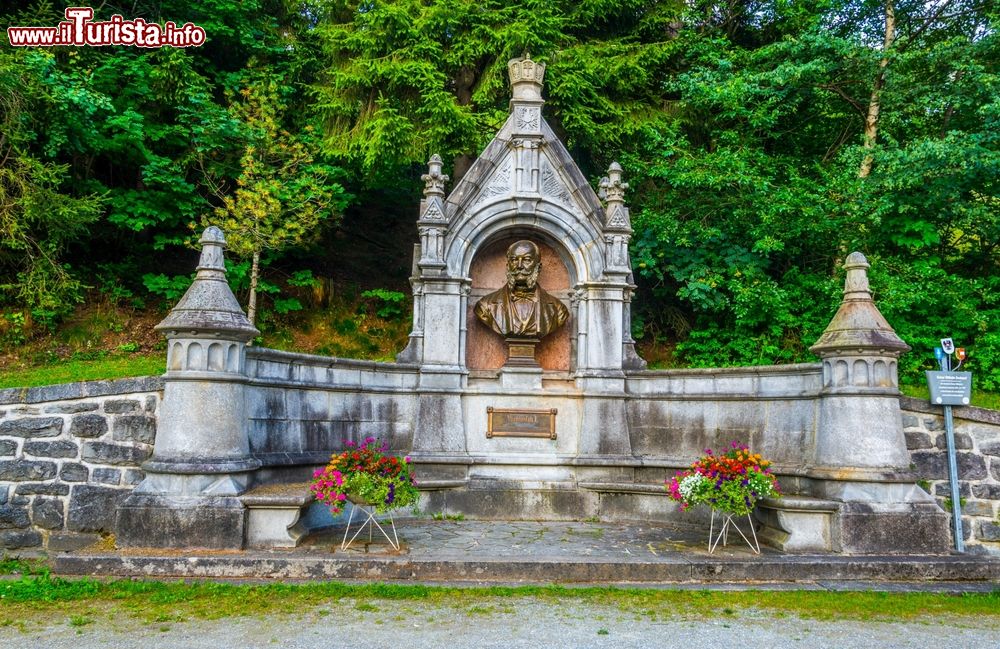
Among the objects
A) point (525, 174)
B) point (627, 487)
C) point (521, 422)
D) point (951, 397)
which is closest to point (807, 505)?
point (951, 397)

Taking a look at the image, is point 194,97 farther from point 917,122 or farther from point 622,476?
point 917,122

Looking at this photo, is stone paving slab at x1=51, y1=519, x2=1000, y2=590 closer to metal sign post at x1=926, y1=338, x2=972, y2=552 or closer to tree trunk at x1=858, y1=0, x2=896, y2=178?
metal sign post at x1=926, y1=338, x2=972, y2=552

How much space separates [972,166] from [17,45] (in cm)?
1609

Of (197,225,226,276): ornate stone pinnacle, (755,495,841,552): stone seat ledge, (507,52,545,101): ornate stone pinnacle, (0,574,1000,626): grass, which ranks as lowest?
(0,574,1000,626): grass

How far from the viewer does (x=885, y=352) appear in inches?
314

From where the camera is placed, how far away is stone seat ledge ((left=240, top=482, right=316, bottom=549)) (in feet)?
23.7

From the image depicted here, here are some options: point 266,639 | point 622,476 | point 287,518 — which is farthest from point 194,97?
point 266,639

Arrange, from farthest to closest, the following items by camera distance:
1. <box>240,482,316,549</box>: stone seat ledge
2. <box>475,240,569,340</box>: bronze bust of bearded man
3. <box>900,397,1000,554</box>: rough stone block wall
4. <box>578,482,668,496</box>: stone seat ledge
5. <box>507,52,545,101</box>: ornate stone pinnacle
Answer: <box>507,52,545,101</box>: ornate stone pinnacle, <box>475,240,569,340</box>: bronze bust of bearded man, <box>578,482,668,496</box>: stone seat ledge, <box>900,397,1000,554</box>: rough stone block wall, <box>240,482,316,549</box>: stone seat ledge

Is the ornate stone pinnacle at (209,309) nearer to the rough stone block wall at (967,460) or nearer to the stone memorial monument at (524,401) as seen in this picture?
the stone memorial monument at (524,401)

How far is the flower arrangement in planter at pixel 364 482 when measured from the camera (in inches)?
289

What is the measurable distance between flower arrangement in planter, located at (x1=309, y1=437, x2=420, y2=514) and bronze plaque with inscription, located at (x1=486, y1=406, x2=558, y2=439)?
10.2 ft

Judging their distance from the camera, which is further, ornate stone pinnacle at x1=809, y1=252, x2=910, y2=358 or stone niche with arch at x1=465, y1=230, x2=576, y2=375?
stone niche with arch at x1=465, y1=230, x2=576, y2=375

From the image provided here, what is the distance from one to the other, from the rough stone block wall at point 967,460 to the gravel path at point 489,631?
3.11 m

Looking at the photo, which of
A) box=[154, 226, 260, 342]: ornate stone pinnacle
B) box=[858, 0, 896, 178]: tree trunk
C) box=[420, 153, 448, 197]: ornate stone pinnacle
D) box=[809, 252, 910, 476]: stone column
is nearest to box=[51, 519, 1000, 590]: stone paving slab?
box=[809, 252, 910, 476]: stone column
